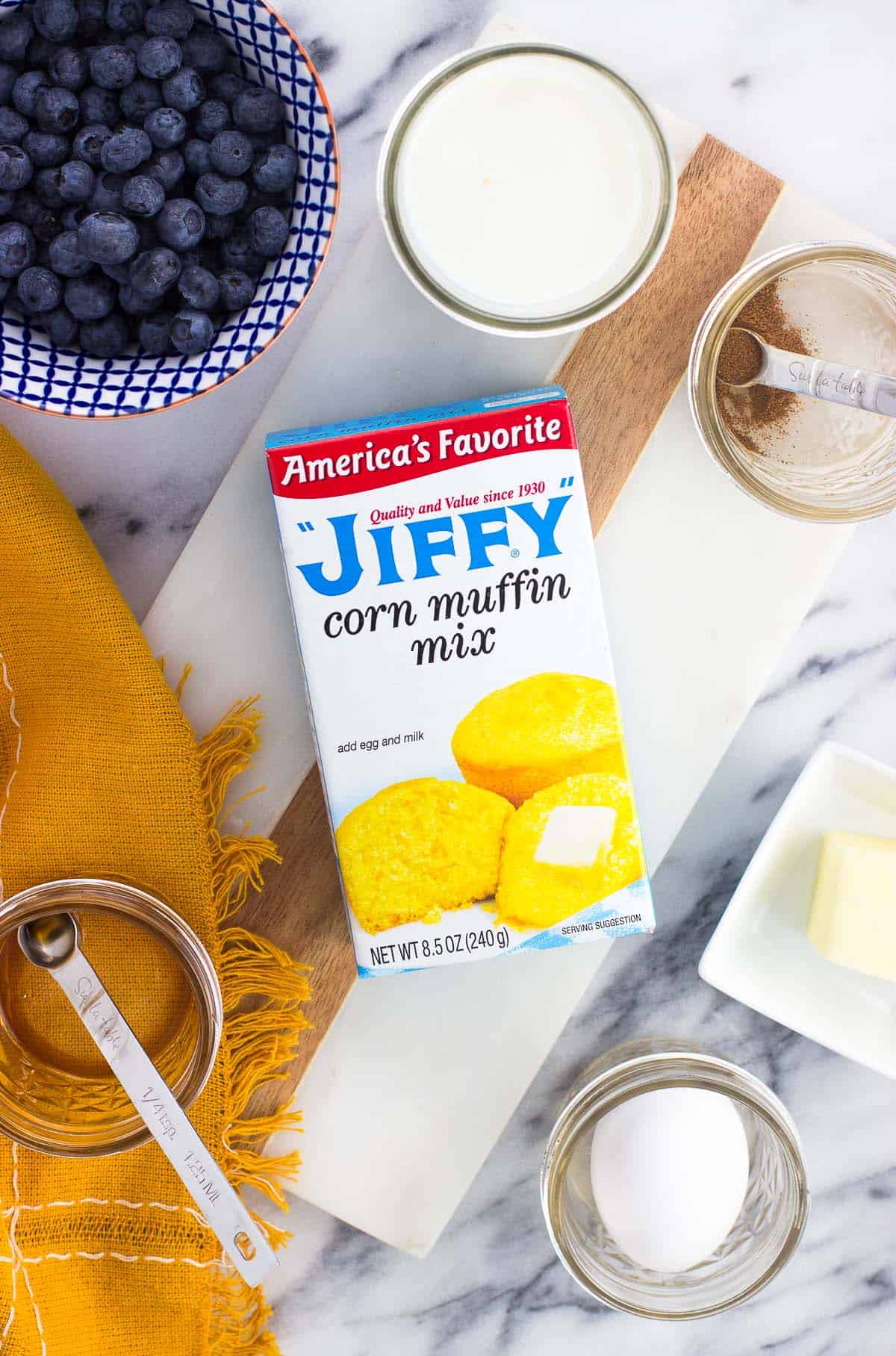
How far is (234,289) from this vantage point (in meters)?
0.73

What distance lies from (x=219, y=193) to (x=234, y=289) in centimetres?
6

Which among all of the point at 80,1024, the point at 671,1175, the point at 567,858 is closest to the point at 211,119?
the point at 567,858

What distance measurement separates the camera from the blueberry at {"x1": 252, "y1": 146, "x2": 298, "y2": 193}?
0.73 meters

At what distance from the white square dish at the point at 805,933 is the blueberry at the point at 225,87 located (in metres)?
0.66

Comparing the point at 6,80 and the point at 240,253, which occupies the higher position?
the point at 6,80

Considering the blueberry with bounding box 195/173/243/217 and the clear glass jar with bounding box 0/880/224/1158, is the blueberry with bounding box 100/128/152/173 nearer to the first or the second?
the blueberry with bounding box 195/173/243/217

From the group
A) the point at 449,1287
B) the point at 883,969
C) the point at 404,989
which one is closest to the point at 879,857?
the point at 883,969

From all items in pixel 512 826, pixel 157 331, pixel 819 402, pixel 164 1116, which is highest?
pixel 157 331

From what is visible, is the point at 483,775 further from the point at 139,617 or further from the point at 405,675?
the point at 139,617

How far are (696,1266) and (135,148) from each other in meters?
0.97

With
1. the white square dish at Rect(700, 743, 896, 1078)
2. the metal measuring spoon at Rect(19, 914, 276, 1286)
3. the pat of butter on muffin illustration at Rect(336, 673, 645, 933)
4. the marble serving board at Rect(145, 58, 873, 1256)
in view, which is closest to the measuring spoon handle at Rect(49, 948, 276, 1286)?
the metal measuring spoon at Rect(19, 914, 276, 1286)

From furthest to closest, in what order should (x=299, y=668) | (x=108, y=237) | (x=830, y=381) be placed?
(x=299, y=668), (x=830, y=381), (x=108, y=237)

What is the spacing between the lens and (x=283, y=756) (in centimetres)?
91

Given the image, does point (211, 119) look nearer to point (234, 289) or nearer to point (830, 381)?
point (234, 289)
